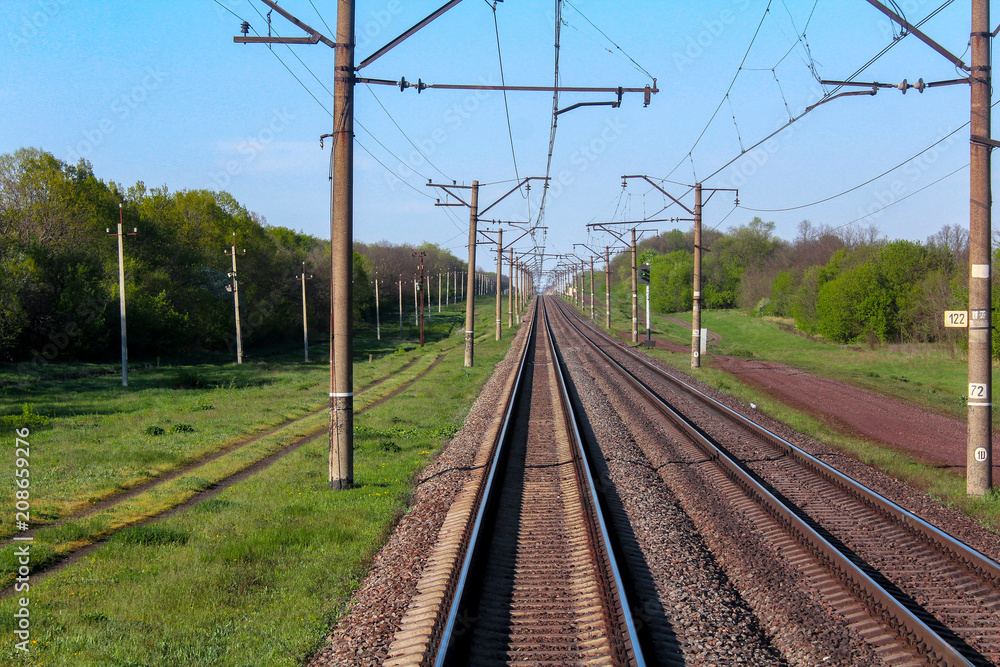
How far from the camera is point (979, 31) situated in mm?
11461

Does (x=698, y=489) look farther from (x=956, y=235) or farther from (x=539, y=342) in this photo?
(x=956, y=235)

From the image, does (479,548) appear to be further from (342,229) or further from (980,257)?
(980,257)

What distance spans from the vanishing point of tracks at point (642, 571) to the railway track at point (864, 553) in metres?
0.02

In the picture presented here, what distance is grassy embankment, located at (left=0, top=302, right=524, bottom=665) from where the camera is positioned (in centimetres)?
621

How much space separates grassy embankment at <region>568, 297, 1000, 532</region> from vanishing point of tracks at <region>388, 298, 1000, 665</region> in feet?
5.77

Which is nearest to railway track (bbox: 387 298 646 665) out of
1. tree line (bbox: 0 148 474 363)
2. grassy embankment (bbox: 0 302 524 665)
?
grassy embankment (bbox: 0 302 524 665)

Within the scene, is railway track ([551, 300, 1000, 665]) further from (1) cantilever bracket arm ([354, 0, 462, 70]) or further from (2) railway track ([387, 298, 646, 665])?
(1) cantilever bracket arm ([354, 0, 462, 70])

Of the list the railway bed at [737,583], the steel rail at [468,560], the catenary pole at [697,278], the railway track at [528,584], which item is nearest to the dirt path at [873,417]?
the catenary pole at [697,278]

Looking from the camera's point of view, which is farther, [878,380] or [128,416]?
[878,380]

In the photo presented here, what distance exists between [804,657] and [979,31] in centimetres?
1073

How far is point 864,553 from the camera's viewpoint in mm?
8531

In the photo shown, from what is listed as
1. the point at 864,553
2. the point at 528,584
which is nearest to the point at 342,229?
the point at 528,584

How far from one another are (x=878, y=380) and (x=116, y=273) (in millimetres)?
48911

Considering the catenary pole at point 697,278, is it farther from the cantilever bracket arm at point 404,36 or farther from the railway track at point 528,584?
the cantilever bracket arm at point 404,36
